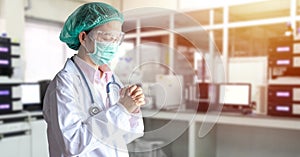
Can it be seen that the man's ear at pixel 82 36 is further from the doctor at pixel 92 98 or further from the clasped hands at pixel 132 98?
the clasped hands at pixel 132 98

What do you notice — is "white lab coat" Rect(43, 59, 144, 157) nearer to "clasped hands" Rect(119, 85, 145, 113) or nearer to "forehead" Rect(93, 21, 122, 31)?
"clasped hands" Rect(119, 85, 145, 113)

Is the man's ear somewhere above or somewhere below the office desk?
above

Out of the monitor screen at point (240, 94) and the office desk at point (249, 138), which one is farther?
the monitor screen at point (240, 94)

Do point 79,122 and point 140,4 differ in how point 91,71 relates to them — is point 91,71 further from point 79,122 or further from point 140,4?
point 140,4

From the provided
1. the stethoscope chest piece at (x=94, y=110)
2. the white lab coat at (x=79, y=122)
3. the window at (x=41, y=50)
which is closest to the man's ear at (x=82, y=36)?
the white lab coat at (x=79, y=122)

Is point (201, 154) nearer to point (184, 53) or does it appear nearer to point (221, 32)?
point (221, 32)

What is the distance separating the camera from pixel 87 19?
1.08 metres

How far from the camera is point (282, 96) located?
8.80 feet

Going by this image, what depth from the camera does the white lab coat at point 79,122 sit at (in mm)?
920

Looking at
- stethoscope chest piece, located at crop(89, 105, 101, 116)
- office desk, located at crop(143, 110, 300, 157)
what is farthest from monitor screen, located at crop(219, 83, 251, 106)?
stethoscope chest piece, located at crop(89, 105, 101, 116)

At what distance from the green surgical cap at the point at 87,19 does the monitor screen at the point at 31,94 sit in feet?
8.28

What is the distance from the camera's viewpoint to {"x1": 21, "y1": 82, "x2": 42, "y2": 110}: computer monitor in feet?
11.3

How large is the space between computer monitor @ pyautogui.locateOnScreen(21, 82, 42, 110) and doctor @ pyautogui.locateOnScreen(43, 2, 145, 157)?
252cm

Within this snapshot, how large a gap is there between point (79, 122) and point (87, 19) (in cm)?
38
